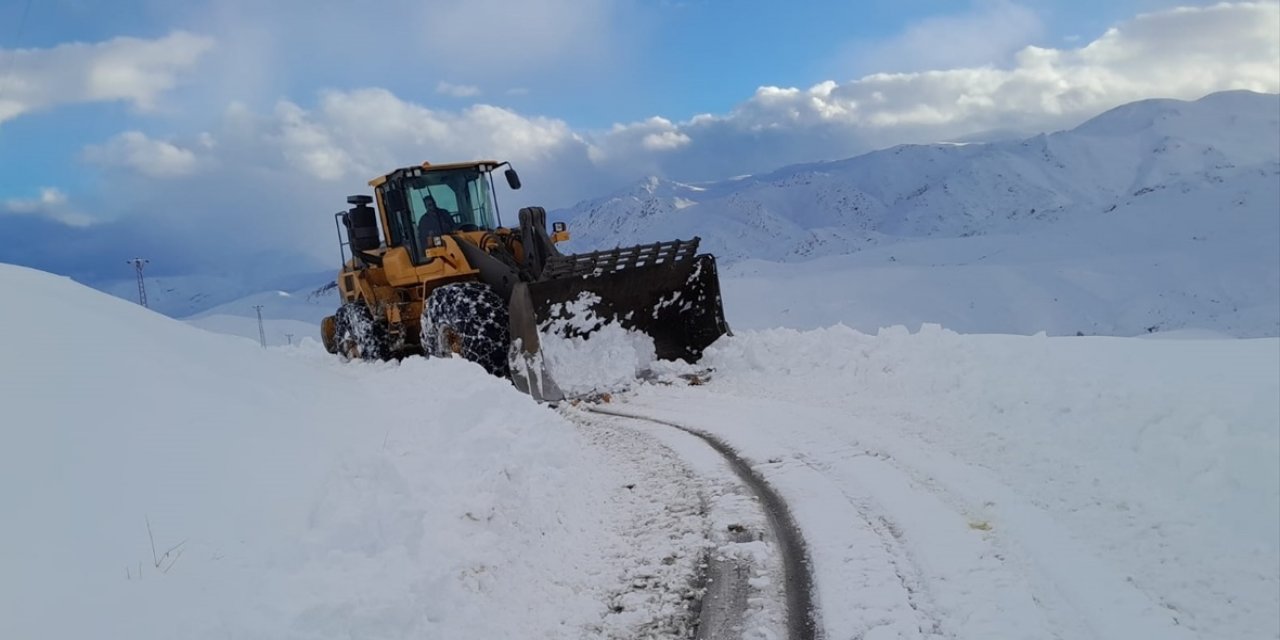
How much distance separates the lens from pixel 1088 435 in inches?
210

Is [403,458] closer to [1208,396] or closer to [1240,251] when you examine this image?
[1208,396]

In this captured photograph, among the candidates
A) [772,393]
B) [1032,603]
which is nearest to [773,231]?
[772,393]

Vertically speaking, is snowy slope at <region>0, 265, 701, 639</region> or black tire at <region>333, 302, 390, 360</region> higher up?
black tire at <region>333, 302, 390, 360</region>

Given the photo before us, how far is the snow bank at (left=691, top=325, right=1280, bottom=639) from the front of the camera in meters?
3.59

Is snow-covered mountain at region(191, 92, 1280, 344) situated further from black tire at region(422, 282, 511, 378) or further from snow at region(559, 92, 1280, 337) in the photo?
black tire at region(422, 282, 511, 378)

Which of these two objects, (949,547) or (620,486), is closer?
(949,547)

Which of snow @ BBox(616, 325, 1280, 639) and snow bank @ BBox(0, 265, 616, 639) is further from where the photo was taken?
snow @ BBox(616, 325, 1280, 639)

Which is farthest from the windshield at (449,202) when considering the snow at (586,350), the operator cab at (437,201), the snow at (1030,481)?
the snow at (1030,481)

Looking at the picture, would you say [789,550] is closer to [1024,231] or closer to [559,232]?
[559,232]

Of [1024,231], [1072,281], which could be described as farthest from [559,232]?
[1024,231]

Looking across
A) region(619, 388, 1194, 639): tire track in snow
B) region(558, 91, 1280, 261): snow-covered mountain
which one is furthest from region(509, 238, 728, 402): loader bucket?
region(558, 91, 1280, 261): snow-covered mountain

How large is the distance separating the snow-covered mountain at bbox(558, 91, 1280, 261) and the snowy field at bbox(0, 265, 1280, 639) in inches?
2504

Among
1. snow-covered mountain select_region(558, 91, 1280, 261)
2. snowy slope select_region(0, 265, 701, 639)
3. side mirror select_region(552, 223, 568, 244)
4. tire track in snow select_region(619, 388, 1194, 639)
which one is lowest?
tire track in snow select_region(619, 388, 1194, 639)

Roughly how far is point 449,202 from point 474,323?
8.97 feet
